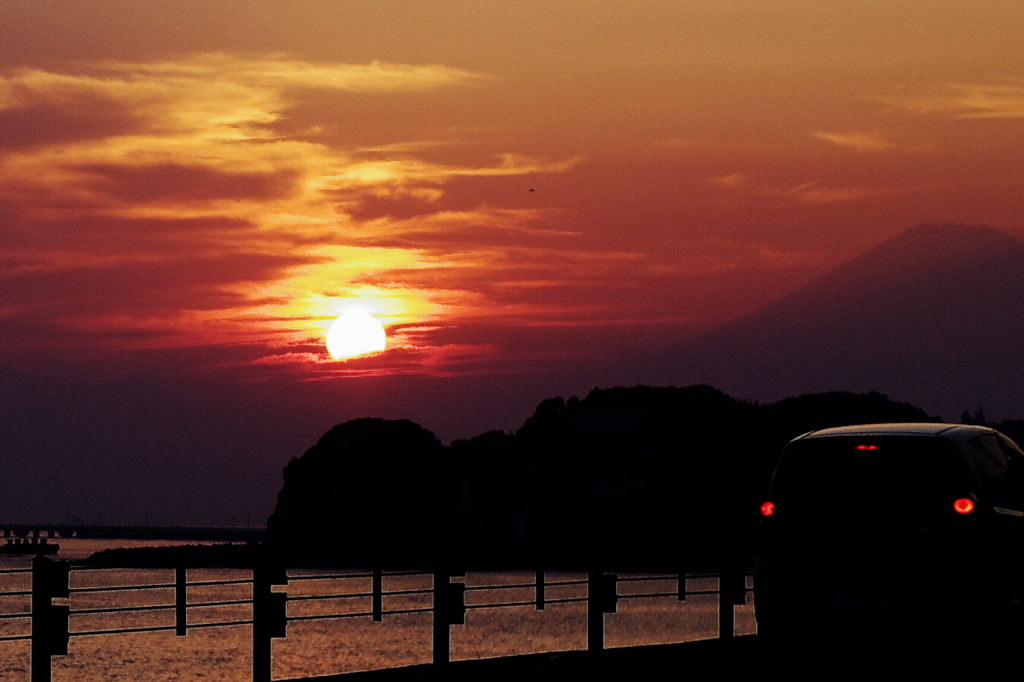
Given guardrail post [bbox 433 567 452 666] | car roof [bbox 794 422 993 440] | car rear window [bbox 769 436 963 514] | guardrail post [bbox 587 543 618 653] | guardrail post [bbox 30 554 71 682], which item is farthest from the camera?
guardrail post [bbox 587 543 618 653]

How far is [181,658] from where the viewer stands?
130m

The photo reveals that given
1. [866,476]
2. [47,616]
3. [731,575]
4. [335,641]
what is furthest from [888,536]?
[335,641]

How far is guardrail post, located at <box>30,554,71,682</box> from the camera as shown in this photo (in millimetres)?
14852

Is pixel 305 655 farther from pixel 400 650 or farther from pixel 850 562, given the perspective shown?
pixel 850 562

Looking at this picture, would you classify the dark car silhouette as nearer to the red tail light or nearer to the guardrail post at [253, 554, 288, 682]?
the red tail light

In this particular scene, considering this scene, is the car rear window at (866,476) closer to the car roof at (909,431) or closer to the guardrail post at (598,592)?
the car roof at (909,431)

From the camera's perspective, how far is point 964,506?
15.0m

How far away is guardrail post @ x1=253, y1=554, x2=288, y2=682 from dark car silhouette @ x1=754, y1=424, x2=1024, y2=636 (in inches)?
175

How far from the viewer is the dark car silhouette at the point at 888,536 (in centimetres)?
1498

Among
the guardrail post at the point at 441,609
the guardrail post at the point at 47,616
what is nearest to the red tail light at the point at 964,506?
the guardrail post at the point at 441,609

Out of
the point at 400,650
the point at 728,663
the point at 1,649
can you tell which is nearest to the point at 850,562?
the point at 728,663

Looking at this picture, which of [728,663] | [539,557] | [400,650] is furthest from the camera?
[400,650]

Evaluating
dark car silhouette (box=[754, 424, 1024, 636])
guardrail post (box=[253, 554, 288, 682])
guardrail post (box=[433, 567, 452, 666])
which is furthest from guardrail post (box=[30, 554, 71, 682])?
dark car silhouette (box=[754, 424, 1024, 636])

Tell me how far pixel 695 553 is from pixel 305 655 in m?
77.4
